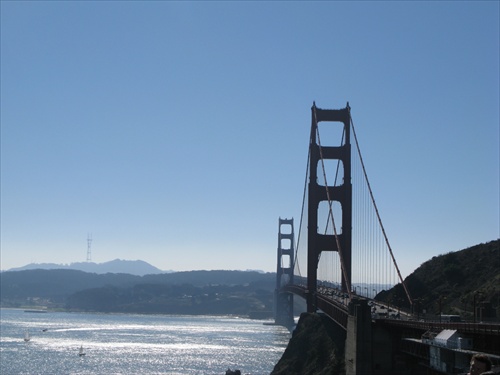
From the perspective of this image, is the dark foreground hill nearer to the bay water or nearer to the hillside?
the hillside

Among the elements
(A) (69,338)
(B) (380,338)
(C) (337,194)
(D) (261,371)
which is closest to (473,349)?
(B) (380,338)

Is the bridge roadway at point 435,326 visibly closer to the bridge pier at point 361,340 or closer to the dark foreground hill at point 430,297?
the bridge pier at point 361,340

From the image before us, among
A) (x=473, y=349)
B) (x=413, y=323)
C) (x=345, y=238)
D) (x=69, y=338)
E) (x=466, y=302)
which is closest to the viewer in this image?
(x=473, y=349)

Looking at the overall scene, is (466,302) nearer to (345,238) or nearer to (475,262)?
(345,238)

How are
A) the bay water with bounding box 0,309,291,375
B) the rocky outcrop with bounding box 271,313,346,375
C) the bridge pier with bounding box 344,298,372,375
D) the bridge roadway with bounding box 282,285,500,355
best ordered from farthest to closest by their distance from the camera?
the bay water with bounding box 0,309,291,375 → the rocky outcrop with bounding box 271,313,346,375 → the bridge pier with bounding box 344,298,372,375 → the bridge roadway with bounding box 282,285,500,355

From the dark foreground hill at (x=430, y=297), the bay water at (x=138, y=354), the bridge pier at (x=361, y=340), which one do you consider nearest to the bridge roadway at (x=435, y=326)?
the bridge pier at (x=361, y=340)

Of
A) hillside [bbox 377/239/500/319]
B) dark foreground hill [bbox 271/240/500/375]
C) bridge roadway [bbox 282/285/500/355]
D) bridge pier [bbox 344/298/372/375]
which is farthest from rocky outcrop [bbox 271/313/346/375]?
bridge pier [bbox 344/298/372/375]
